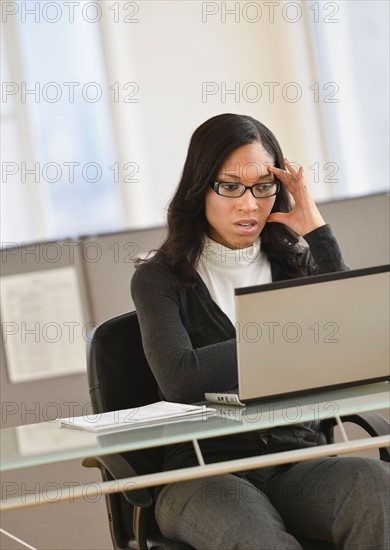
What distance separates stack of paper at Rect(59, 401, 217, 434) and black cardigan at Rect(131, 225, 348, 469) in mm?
121

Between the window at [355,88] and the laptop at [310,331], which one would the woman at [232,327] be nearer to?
the laptop at [310,331]

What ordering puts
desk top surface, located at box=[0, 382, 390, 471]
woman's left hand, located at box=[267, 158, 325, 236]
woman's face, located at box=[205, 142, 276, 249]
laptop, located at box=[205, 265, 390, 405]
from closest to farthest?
desk top surface, located at box=[0, 382, 390, 471], laptop, located at box=[205, 265, 390, 405], woman's face, located at box=[205, 142, 276, 249], woman's left hand, located at box=[267, 158, 325, 236]

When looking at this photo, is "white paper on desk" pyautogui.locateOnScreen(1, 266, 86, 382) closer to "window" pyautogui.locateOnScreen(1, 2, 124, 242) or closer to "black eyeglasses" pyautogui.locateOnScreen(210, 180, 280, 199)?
"window" pyautogui.locateOnScreen(1, 2, 124, 242)

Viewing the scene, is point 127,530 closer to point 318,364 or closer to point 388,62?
point 318,364

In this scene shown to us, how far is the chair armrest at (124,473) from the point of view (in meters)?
1.77

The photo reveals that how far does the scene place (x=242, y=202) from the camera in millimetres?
2176

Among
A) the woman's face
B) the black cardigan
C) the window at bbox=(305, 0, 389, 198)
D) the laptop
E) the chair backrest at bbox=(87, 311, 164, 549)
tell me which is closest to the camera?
the laptop

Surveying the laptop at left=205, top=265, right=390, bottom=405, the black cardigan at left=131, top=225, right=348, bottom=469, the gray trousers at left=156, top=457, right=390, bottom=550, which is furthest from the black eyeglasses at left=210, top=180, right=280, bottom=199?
the gray trousers at left=156, top=457, right=390, bottom=550

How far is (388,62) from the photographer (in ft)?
10.4

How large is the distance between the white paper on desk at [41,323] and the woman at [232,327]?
31.2 inches

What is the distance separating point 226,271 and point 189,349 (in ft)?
1.03

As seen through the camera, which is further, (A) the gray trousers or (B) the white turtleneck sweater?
(B) the white turtleneck sweater

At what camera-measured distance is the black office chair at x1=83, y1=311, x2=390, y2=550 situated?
1967 millimetres

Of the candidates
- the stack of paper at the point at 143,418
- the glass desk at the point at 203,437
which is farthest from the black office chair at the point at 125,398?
the glass desk at the point at 203,437
